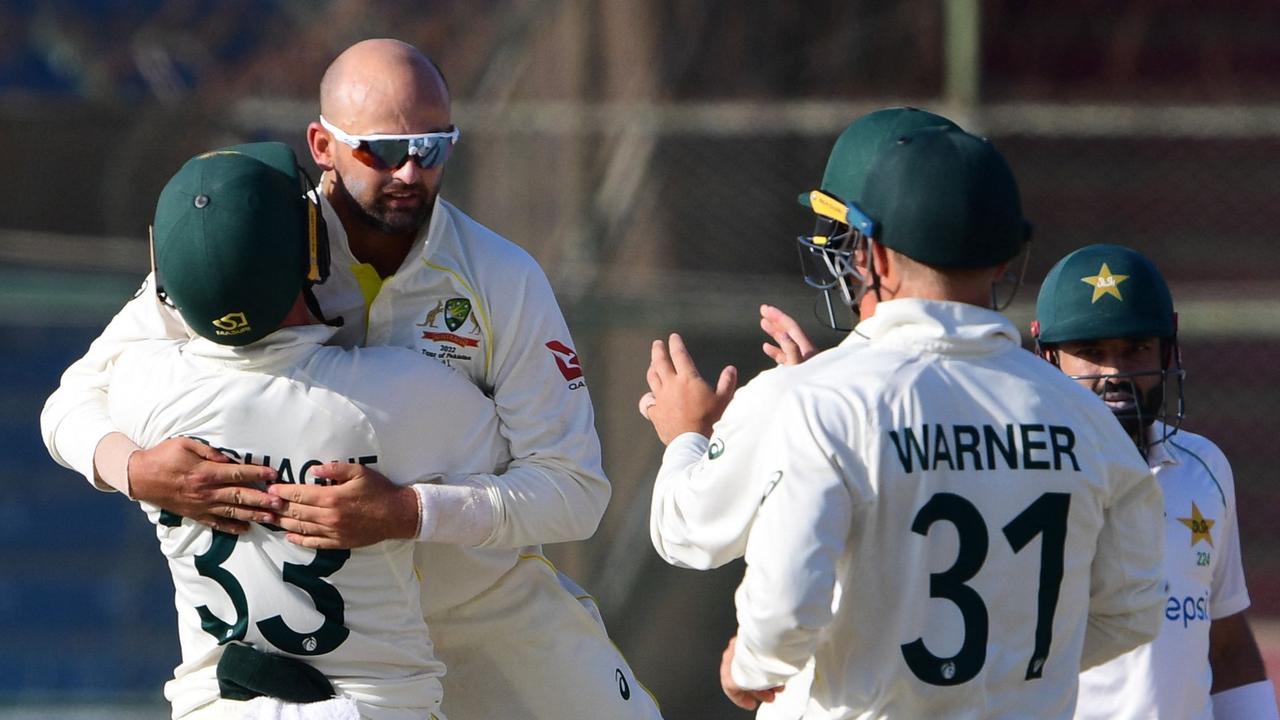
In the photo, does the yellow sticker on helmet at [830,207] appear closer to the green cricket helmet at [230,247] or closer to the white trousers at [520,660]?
the green cricket helmet at [230,247]

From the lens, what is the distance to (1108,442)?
2359mm

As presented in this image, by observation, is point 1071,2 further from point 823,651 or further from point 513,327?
point 823,651

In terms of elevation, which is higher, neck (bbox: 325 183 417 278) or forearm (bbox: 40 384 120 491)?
neck (bbox: 325 183 417 278)

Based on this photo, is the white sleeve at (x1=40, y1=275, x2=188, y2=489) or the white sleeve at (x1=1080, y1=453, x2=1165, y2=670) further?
the white sleeve at (x1=40, y1=275, x2=188, y2=489)

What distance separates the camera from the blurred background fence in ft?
21.0

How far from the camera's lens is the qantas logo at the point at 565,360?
3.15 metres

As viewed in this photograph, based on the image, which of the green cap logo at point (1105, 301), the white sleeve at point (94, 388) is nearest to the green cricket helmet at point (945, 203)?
the green cap logo at point (1105, 301)

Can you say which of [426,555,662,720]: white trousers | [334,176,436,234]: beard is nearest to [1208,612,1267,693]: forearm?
[426,555,662,720]: white trousers

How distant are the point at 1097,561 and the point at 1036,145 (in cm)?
496

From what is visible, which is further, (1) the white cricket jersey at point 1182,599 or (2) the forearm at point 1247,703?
(2) the forearm at point 1247,703

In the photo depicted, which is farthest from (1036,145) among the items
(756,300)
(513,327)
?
(513,327)

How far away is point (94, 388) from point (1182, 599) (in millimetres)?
2270

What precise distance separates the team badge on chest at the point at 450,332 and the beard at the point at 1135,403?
133cm

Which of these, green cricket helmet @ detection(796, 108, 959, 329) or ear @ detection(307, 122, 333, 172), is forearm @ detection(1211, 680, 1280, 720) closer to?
green cricket helmet @ detection(796, 108, 959, 329)
